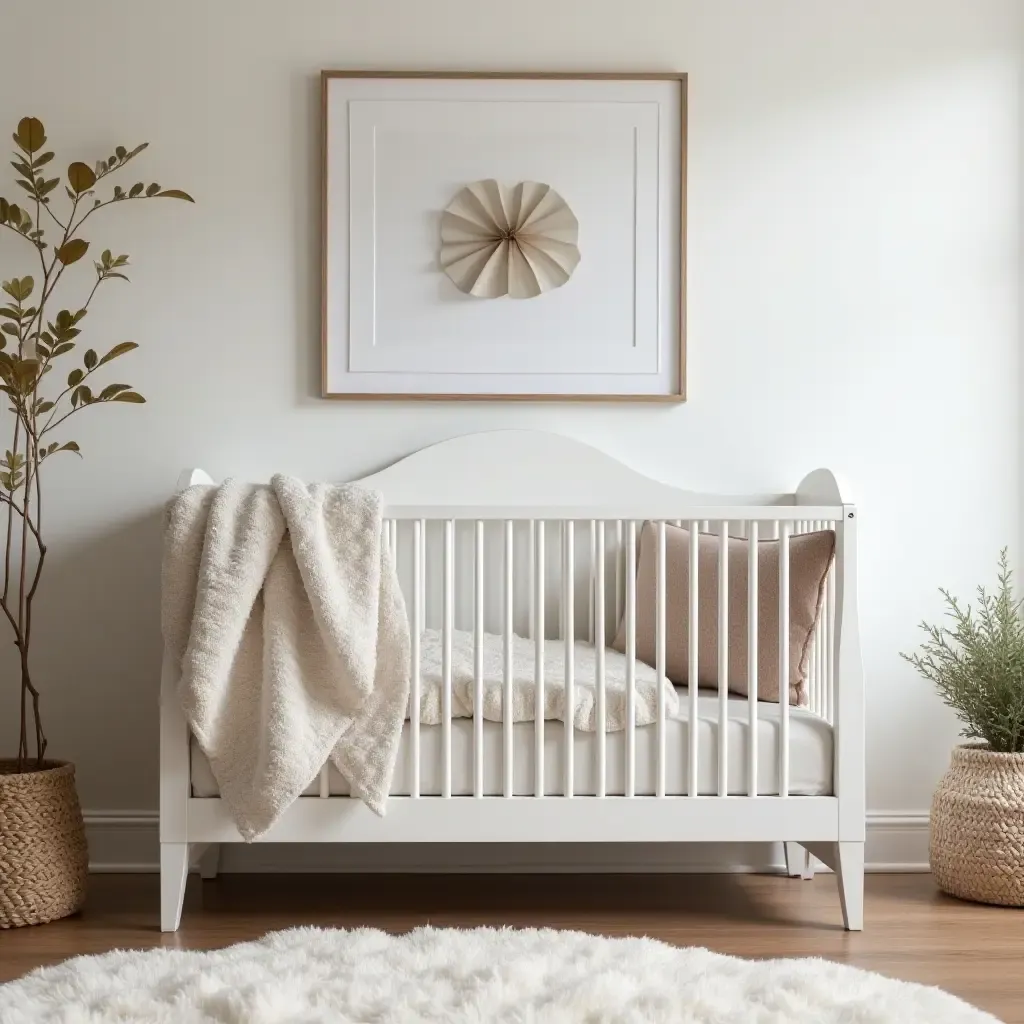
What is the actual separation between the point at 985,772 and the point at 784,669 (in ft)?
1.69

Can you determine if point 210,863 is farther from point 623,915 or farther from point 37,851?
point 623,915

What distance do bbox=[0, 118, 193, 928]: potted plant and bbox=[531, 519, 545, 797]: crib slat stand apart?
0.83 metres

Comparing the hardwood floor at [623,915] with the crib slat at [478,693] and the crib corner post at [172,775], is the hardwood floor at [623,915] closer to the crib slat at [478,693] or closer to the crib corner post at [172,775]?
the crib corner post at [172,775]

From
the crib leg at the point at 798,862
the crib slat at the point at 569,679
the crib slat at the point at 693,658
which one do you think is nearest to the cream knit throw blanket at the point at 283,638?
the crib slat at the point at 569,679

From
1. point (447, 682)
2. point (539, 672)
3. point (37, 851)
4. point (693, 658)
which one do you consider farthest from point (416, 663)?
point (37, 851)

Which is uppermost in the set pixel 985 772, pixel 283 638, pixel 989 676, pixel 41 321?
pixel 41 321

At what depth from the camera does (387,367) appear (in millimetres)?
2516

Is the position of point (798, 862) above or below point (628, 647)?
below

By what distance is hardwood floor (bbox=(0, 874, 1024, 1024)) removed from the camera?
6.10 feet

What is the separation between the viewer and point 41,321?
243 cm

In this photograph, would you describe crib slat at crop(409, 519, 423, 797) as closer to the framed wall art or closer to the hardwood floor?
the hardwood floor

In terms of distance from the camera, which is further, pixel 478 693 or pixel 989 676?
pixel 989 676

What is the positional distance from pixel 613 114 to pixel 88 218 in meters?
1.13

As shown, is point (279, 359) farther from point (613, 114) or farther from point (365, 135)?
point (613, 114)
